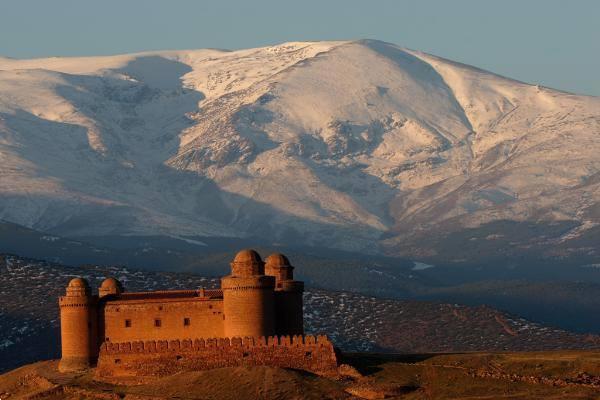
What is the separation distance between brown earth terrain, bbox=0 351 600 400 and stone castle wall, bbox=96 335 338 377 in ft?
4.47

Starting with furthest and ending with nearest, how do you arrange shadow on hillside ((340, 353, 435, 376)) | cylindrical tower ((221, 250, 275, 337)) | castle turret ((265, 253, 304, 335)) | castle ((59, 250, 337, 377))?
1. castle turret ((265, 253, 304, 335))
2. cylindrical tower ((221, 250, 275, 337))
3. shadow on hillside ((340, 353, 435, 376))
4. castle ((59, 250, 337, 377))

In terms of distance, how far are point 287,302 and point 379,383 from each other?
63.7ft

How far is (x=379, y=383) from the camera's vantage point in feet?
438

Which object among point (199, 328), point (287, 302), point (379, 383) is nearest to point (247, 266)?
point (287, 302)

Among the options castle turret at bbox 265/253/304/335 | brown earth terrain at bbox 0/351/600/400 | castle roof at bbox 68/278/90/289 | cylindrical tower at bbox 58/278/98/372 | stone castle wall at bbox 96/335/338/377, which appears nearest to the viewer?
brown earth terrain at bbox 0/351/600/400

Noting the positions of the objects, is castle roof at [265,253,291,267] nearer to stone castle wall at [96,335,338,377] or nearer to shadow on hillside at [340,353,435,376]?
shadow on hillside at [340,353,435,376]

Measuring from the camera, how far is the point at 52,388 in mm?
139625

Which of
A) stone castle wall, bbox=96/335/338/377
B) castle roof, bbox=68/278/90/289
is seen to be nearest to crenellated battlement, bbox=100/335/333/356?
stone castle wall, bbox=96/335/338/377

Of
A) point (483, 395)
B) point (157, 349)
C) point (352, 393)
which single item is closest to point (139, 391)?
point (157, 349)

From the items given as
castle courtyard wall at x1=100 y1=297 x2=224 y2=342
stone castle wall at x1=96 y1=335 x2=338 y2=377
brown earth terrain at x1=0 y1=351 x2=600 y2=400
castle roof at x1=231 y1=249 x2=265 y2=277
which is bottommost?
brown earth terrain at x1=0 y1=351 x2=600 y2=400

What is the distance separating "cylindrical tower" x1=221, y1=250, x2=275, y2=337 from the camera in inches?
5728

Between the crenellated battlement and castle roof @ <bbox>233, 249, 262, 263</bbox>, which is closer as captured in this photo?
the crenellated battlement

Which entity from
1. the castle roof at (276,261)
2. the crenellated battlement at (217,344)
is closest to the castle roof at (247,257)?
the castle roof at (276,261)

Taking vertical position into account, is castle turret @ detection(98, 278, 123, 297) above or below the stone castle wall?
above
